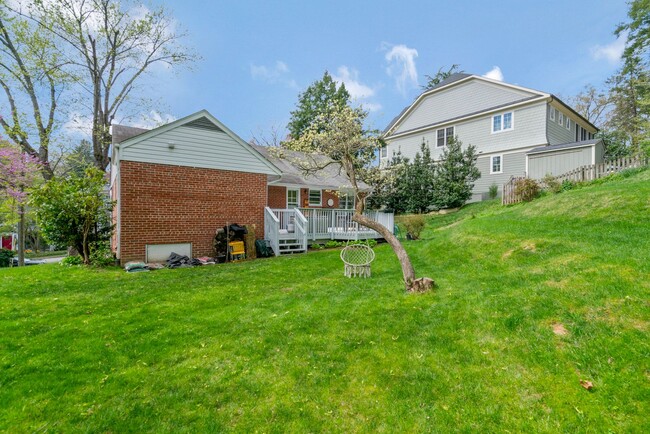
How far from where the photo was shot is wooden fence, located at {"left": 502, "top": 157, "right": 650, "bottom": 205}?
1289cm

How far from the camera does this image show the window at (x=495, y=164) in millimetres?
21297

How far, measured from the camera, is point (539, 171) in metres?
18.4

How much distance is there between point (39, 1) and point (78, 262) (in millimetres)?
13487

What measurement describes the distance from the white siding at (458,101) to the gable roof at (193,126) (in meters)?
17.9

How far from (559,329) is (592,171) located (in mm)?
14192

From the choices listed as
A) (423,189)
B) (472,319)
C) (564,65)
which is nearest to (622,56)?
(564,65)

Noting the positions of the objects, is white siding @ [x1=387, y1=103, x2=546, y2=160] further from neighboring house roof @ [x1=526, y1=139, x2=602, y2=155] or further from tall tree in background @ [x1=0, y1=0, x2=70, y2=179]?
tall tree in background @ [x1=0, y1=0, x2=70, y2=179]

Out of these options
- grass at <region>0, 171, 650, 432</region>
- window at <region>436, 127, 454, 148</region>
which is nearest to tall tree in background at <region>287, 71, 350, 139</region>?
window at <region>436, 127, 454, 148</region>

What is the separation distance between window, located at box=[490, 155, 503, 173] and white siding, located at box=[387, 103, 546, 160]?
1.60 ft

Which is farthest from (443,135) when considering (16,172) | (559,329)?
(16,172)

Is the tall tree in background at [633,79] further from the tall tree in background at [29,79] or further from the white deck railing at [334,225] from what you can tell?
the tall tree in background at [29,79]

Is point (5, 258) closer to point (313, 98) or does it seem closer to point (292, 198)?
point (292, 198)

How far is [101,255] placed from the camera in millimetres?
9789

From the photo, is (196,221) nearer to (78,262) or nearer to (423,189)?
(78,262)
